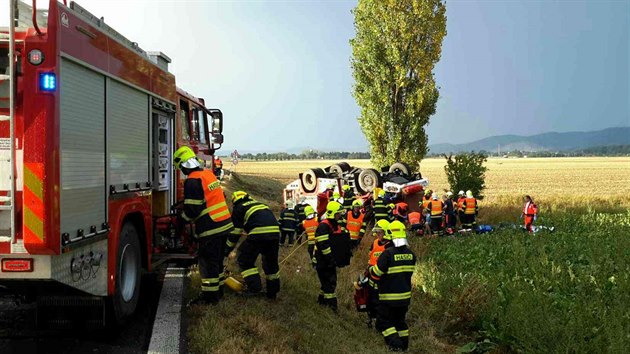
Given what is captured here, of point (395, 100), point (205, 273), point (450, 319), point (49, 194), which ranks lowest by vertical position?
point (450, 319)

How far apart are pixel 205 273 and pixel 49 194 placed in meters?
2.46

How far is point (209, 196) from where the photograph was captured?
5914 mm

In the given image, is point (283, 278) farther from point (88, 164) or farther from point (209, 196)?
point (88, 164)

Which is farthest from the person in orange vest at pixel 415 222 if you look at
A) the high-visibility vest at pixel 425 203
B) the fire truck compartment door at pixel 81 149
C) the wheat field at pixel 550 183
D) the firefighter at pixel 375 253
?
the fire truck compartment door at pixel 81 149

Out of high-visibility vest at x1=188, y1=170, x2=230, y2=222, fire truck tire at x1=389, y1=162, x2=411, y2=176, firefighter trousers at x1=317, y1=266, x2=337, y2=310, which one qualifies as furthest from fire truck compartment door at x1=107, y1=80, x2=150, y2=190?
fire truck tire at x1=389, y1=162, x2=411, y2=176

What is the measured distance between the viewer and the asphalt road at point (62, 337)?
453cm

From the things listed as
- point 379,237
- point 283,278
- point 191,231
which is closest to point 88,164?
point 191,231

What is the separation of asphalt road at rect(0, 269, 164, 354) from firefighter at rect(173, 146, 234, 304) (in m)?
0.69

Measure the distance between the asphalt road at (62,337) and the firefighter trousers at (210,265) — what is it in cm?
64

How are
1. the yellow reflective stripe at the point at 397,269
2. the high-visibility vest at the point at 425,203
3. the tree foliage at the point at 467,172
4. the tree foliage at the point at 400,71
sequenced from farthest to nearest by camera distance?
the tree foliage at the point at 400,71 → the tree foliage at the point at 467,172 → the high-visibility vest at the point at 425,203 → the yellow reflective stripe at the point at 397,269

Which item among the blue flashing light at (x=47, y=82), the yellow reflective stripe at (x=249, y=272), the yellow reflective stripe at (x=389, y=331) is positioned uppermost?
the blue flashing light at (x=47, y=82)

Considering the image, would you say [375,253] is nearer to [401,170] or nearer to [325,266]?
[325,266]

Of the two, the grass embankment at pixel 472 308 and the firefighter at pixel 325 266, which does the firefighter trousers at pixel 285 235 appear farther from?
the firefighter at pixel 325 266

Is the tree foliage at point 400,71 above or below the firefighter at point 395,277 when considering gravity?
above
